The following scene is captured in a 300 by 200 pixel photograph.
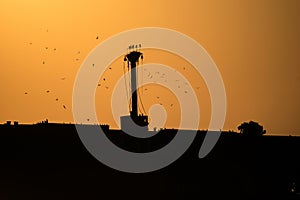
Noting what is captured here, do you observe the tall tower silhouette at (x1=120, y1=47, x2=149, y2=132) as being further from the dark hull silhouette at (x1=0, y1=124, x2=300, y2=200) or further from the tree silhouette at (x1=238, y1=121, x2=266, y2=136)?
the tree silhouette at (x1=238, y1=121, x2=266, y2=136)

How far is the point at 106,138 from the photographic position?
24.7 meters

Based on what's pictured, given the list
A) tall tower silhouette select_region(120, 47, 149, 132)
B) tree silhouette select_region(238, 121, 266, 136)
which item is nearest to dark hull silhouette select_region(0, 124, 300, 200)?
tall tower silhouette select_region(120, 47, 149, 132)

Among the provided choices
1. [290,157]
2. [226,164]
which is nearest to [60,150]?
[226,164]

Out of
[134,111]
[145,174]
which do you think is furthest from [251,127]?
[145,174]

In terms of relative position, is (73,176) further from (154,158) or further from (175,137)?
(175,137)

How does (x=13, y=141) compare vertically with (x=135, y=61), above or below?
below

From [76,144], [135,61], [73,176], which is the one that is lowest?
[73,176]

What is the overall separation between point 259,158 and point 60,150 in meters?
9.35

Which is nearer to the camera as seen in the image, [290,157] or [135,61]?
[290,157]

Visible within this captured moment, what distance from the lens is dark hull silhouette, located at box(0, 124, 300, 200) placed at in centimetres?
2166

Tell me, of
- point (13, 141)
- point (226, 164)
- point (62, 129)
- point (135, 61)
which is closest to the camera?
point (13, 141)

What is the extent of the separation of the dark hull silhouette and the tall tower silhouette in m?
2.79

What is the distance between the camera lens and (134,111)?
32312 millimetres

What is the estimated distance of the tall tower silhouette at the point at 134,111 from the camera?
28.8 m
